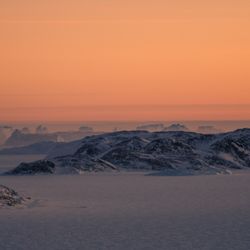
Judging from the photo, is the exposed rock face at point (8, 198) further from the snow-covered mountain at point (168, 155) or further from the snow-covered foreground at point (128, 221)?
the snow-covered mountain at point (168, 155)

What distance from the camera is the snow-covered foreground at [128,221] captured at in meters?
24.2

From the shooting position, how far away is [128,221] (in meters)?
30.4

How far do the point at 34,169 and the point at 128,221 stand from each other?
4868 centimetres

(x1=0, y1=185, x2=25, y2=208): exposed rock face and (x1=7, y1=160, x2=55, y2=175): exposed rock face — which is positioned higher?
(x1=0, y1=185, x2=25, y2=208): exposed rock face

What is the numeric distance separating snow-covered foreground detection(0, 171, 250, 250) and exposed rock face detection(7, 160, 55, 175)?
1154 inches

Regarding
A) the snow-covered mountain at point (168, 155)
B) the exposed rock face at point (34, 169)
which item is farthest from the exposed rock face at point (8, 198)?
the snow-covered mountain at point (168, 155)

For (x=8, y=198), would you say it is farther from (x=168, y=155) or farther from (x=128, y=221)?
(x=168, y=155)

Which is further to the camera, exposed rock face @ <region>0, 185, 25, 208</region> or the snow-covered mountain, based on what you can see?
the snow-covered mountain

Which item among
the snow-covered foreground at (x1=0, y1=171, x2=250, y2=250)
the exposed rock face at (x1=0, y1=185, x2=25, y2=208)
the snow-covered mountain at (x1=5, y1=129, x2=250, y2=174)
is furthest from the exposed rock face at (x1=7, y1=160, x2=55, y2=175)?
the exposed rock face at (x1=0, y1=185, x2=25, y2=208)

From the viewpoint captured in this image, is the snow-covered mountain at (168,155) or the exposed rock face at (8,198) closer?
the exposed rock face at (8,198)

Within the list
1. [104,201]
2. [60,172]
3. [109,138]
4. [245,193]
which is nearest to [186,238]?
[104,201]

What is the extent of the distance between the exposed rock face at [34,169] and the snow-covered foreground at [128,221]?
29321mm

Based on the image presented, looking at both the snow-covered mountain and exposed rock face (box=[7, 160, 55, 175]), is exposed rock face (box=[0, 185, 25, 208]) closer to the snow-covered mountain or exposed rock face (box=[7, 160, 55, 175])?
exposed rock face (box=[7, 160, 55, 175])

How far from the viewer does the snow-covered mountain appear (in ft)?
280
